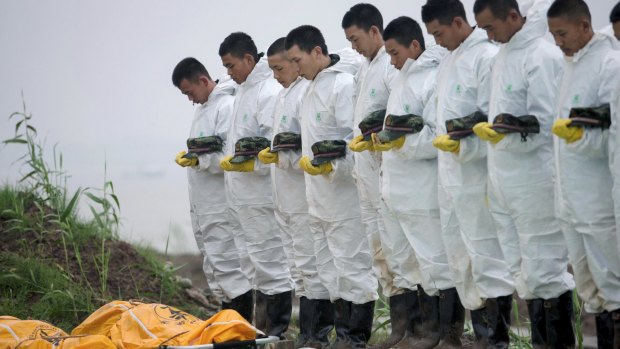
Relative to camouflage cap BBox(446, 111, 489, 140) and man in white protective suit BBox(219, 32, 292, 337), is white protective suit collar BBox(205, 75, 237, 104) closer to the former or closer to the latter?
man in white protective suit BBox(219, 32, 292, 337)

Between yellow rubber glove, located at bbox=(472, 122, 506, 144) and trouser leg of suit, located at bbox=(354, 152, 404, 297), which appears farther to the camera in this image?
trouser leg of suit, located at bbox=(354, 152, 404, 297)

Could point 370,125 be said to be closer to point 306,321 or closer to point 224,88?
point 306,321

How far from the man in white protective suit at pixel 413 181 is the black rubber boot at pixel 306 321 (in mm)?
893

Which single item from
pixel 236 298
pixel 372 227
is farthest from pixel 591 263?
pixel 236 298

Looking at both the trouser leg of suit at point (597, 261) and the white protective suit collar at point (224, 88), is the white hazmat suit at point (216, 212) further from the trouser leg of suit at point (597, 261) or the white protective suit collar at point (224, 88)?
the trouser leg of suit at point (597, 261)

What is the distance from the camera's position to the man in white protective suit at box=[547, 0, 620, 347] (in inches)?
196

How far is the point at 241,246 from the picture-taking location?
7879 mm

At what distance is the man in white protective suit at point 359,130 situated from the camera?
6535 mm

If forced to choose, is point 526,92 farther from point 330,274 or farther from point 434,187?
point 330,274

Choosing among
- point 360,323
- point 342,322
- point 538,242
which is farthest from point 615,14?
point 342,322

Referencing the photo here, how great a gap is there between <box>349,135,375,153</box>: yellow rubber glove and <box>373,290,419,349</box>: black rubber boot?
0.92m

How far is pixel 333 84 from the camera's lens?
6.93m

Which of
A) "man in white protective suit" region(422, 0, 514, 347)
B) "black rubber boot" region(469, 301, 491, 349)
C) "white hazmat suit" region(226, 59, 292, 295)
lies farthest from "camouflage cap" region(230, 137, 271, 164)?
"black rubber boot" region(469, 301, 491, 349)

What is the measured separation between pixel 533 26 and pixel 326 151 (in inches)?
66.1
